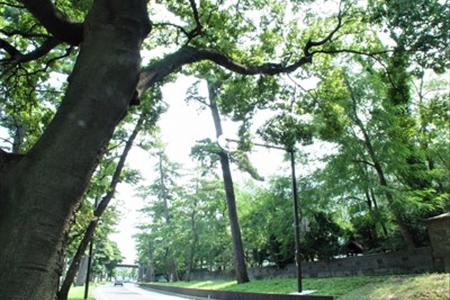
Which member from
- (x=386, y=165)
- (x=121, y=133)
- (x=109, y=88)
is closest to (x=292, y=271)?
(x=386, y=165)

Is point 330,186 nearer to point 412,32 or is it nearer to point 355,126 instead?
point 355,126

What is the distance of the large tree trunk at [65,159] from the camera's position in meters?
2.35

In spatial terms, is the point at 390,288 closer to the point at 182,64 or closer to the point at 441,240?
the point at 441,240

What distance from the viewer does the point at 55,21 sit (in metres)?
3.90

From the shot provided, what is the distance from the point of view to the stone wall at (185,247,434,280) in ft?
39.1

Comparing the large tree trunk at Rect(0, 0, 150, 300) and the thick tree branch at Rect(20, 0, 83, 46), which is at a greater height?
the thick tree branch at Rect(20, 0, 83, 46)

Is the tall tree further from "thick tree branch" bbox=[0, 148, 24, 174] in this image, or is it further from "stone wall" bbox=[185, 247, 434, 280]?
"stone wall" bbox=[185, 247, 434, 280]

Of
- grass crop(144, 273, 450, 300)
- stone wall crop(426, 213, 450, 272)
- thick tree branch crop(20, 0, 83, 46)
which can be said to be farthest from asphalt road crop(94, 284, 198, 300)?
thick tree branch crop(20, 0, 83, 46)

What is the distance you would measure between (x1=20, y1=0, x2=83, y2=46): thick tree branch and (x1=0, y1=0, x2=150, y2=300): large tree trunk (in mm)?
498

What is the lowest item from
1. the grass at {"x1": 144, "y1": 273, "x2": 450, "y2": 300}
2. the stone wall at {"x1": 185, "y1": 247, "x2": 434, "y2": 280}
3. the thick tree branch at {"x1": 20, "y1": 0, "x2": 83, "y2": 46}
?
the grass at {"x1": 144, "y1": 273, "x2": 450, "y2": 300}

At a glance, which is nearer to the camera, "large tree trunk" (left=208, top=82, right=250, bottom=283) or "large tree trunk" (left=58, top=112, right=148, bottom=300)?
"large tree trunk" (left=58, top=112, right=148, bottom=300)

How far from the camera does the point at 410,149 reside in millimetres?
15109

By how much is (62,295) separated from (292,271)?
11.9 m

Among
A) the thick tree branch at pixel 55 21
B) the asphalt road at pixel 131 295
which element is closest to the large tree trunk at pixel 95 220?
Result: the asphalt road at pixel 131 295
